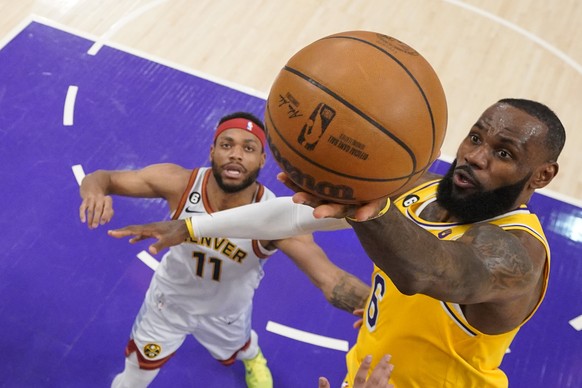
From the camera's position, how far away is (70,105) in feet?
19.1

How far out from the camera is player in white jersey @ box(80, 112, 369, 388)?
3502 millimetres

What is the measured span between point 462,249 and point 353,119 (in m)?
0.56

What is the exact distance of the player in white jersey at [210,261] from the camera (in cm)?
350

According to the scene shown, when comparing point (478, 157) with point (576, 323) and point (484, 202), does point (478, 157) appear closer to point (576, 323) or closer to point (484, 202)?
point (484, 202)

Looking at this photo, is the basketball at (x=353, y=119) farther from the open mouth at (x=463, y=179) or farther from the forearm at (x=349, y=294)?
the forearm at (x=349, y=294)

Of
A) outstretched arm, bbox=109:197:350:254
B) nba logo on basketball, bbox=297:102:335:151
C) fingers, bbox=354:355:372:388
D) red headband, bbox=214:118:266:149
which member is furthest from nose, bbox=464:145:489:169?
red headband, bbox=214:118:266:149

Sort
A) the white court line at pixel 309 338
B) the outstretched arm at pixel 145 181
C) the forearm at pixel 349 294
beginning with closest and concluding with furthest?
the forearm at pixel 349 294 → the outstretched arm at pixel 145 181 → the white court line at pixel 309 338

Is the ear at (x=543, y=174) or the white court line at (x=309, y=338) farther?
the white court line at (x=309, y=338)

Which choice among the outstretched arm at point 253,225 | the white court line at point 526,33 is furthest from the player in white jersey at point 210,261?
the white court line at point 526,33

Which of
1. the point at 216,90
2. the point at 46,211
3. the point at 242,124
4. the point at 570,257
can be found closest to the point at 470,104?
the point at 570,257

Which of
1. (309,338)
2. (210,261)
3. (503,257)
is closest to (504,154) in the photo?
(503,257)

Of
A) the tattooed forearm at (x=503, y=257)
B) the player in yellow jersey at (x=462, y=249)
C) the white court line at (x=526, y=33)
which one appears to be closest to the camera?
the player in yellow jersey at (x=462, y=249)

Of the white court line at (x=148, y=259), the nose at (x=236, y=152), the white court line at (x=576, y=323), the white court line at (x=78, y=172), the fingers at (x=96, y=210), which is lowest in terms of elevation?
the white court line at (x=148, y=259)

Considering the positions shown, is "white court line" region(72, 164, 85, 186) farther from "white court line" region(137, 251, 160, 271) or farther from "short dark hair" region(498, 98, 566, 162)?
"short dark hair" region(498, 98, 566, 162)
